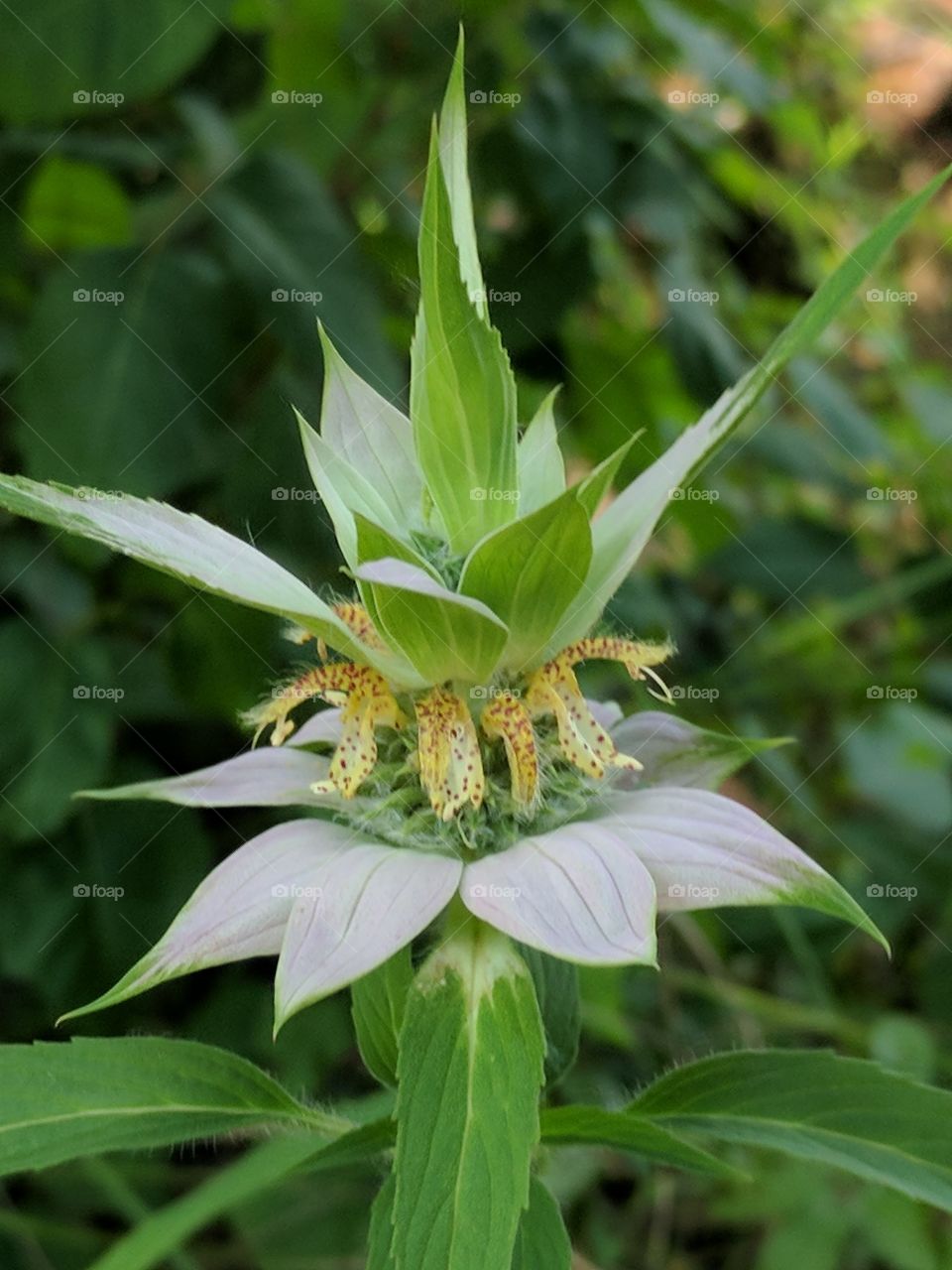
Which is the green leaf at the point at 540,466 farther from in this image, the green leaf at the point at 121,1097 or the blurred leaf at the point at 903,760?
the blurred leaf at the point at 903,760

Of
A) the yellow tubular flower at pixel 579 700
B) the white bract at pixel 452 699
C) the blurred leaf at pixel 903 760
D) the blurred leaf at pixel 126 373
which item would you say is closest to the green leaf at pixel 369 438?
the white bract at pixel 452 699

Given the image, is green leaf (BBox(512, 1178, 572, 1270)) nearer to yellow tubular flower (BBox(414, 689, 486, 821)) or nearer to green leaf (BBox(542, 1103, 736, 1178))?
green leaf (BBox(542, 1103, 736, 1178))

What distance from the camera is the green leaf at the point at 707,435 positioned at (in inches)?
17.0

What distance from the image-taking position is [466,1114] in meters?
0.42

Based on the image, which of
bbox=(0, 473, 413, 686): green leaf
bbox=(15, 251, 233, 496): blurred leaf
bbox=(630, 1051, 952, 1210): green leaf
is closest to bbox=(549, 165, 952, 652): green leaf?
bbox=(0, 473, 413, 686): green leaf

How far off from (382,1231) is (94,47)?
2.86 feet

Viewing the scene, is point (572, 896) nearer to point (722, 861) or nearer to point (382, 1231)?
point (722, 861)

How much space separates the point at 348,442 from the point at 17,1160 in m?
0.33

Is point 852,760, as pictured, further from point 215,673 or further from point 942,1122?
point 942,1122

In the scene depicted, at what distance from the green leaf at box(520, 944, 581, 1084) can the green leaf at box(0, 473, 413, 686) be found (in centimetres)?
19

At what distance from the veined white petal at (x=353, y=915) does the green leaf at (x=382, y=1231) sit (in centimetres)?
9

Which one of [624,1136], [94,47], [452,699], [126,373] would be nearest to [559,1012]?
[624,1136]

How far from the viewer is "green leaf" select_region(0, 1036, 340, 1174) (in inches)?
19.0

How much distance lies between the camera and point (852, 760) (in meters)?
1.32
